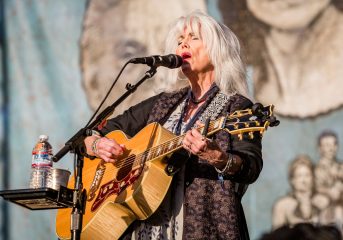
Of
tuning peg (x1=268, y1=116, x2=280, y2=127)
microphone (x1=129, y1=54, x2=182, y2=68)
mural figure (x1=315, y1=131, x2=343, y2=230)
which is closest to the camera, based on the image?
tuning peg (x1=268, y1=116, x2=280, y2=127)

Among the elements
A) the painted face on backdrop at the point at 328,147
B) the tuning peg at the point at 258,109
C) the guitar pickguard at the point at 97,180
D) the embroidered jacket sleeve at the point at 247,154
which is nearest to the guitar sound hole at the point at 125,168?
the guitar pickguard at the point at 97,180

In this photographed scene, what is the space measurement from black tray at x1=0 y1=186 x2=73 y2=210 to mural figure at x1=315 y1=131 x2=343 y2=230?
2491 mm

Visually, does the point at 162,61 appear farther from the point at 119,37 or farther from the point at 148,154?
the point at 119,37

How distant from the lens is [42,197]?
3.31m

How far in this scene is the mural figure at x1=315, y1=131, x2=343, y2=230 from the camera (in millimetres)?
5422

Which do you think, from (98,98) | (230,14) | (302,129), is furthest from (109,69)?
(302,129)

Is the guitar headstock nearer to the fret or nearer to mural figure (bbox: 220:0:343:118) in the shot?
the fret

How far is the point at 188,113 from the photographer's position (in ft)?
12.1

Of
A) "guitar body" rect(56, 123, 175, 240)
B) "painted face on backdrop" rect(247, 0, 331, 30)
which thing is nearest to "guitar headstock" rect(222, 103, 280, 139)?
"guitar body" rect(56, 123, 175, 240)

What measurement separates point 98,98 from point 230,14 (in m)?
1.23

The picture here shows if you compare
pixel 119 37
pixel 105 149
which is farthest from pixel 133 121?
pixel 119 37

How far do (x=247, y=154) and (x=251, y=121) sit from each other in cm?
23

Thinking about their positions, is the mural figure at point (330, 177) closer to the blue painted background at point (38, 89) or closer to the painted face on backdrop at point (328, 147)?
the painted face on backdrop at point (328, 147)

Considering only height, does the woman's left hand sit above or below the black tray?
above
